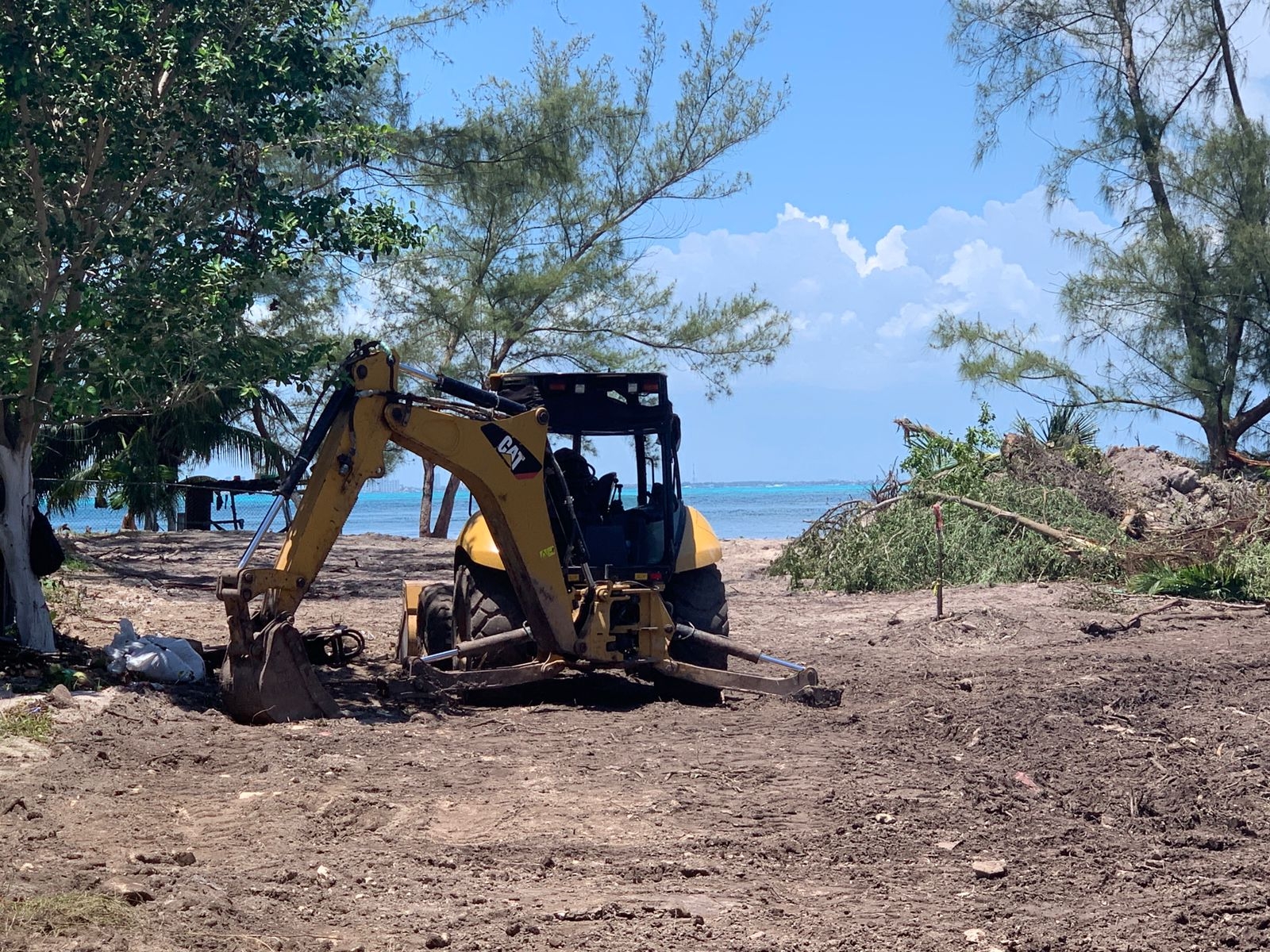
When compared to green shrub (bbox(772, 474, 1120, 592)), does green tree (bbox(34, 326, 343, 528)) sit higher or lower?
higher

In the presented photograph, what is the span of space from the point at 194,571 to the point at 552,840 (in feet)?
42.1

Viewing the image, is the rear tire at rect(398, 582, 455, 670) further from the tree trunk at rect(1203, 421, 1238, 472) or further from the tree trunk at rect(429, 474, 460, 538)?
the tree trunk at rect(1203, 421, 1238, 472)

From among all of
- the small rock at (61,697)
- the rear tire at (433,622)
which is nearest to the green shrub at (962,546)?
the rear tire at (433,622)

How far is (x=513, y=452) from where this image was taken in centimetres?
901

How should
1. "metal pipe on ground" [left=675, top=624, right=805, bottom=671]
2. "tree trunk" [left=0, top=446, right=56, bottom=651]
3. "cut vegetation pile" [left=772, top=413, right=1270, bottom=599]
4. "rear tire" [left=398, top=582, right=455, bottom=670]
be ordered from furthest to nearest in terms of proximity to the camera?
"cut vegetation pile" [left=772, top=413, right=1270, bottom=599] → "rear tire" [left=398, top=582, right=455, bottom=670] → "tree trunk" [left=0, top=446, right=56, bottom=651] → "metal pipe on ground" [left=675, top=624, right=805, bottom=671]

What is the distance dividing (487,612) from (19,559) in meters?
3.61

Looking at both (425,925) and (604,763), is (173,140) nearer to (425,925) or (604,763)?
(604,763)

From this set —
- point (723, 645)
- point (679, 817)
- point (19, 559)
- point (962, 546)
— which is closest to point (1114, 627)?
point (962, 546)

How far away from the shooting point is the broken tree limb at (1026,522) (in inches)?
660

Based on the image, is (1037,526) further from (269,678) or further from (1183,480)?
(269,678)

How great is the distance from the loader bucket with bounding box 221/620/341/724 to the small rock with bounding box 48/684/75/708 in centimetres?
96

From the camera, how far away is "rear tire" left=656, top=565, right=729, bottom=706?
32.3ft

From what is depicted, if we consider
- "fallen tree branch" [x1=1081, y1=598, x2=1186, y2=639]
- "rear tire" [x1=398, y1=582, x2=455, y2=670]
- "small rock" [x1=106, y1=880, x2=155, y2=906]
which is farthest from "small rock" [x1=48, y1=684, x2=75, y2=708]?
"fallen tree branch" [x1=1081, y1=598, x2=1186, y2=639]

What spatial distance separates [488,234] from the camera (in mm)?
23250
